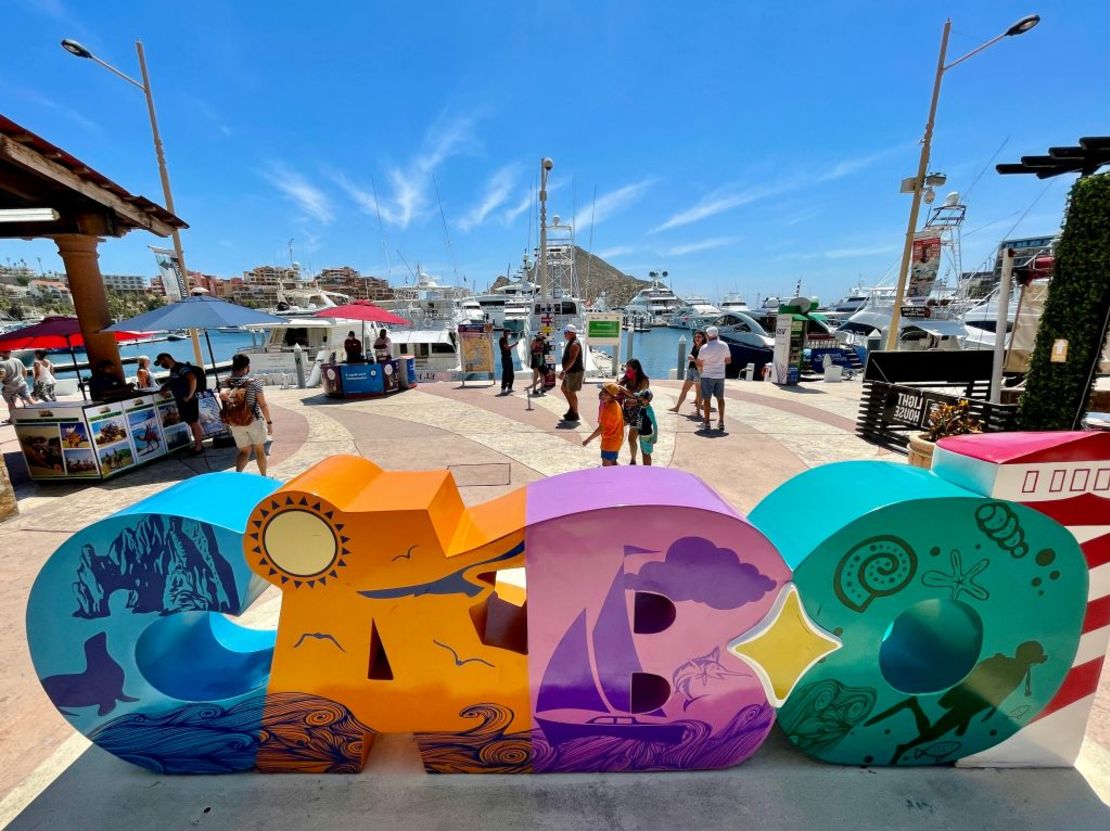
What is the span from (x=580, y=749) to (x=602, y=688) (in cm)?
38

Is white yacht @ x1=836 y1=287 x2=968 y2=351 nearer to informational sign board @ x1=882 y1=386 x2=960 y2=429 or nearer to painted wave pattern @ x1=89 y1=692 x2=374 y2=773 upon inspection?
informational sign board @ x1=882 y1=386 x2=960 y2=429

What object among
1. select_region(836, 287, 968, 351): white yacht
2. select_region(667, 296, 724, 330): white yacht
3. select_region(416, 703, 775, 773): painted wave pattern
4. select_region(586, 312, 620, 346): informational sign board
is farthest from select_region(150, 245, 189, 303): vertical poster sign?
select_region(667, 296, 724, 330): white yacht

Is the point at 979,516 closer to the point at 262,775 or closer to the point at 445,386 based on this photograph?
the point at 262,775

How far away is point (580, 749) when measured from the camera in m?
2.23

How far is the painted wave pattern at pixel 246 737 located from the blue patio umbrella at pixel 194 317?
19.8 feet

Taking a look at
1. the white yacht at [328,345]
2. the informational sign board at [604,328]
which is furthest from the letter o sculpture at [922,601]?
the white yacht at [328,345]

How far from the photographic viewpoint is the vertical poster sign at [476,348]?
570 inches

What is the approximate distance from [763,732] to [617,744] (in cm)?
71

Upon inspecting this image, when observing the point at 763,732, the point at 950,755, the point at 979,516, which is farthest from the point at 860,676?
the point at 979,516

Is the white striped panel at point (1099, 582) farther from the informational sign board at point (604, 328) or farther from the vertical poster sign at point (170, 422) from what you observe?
the informational sign board at point (604, 328)

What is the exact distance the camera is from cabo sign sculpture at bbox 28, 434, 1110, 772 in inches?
79.0

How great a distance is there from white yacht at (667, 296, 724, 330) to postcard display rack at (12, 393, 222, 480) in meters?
45.3

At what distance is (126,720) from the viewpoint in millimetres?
2197

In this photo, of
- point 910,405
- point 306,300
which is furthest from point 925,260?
point 306,300
